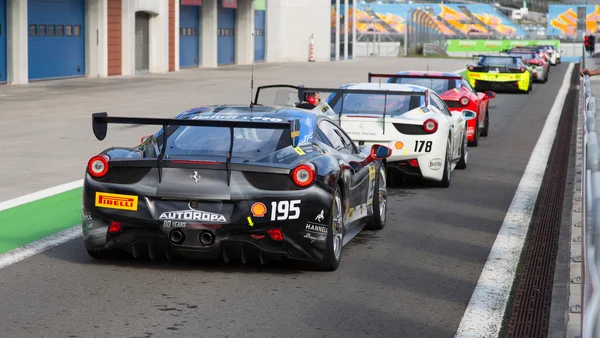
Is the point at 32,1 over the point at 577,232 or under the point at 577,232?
over

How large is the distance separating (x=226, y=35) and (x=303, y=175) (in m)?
51.6

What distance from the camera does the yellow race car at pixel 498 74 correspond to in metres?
36.1

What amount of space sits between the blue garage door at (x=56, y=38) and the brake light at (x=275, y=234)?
30.0 meters

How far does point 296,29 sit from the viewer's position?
70.8 metres

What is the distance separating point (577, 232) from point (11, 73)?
27.7 metres

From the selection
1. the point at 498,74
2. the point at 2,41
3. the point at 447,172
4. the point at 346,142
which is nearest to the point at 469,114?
the point at 447,172

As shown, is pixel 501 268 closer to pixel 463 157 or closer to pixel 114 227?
pixel 114 227

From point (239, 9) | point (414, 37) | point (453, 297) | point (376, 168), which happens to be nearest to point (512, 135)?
point (376, 168)

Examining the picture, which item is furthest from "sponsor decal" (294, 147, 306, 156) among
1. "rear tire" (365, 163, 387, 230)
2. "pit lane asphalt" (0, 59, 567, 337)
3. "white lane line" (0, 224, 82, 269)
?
"white lane line" (0, 224, 82, 269)

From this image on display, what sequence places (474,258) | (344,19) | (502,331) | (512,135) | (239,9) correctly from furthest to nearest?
(344,19)
(239,9)
(512,135)
(474,258)
(502,331)

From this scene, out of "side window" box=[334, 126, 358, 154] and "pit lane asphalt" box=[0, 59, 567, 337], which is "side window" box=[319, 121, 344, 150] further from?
"pit lane asphalt" box=[0, 59, 567, 337]

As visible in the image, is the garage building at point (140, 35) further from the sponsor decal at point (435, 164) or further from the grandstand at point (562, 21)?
the grandstand at point (562, 21)

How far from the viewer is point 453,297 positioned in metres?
7.55

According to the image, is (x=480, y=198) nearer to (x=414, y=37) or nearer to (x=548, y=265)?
(x=548, y=265)
